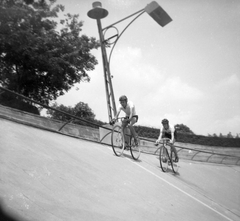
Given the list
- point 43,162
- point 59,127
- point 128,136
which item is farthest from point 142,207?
point 59,127

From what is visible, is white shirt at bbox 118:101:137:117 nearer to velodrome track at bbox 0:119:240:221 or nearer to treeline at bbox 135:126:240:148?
velodrome track at bbox 0:119:240:221

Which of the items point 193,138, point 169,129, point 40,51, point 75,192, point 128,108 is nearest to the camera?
point 75,192

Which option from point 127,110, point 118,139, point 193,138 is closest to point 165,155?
point 118,139

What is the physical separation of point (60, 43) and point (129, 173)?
21.2 meters

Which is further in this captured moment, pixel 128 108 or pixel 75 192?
pixel 128 108

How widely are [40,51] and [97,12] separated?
14175 mm

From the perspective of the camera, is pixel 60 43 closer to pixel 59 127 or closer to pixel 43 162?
pixel 59 127

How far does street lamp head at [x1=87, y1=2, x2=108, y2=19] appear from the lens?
849 centimetres

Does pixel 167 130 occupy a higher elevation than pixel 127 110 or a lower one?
lower

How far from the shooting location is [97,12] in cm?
872

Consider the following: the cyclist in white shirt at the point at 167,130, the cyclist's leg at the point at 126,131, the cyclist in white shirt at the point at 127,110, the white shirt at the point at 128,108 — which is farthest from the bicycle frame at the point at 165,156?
the white shirt at the point at 128,108

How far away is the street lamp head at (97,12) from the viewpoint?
8.49 metres

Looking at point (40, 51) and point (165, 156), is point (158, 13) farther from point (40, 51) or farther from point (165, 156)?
point (40, 51)

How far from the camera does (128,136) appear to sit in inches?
277
